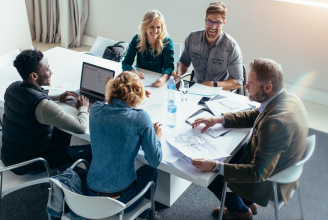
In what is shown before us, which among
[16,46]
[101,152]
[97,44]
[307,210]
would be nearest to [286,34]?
[97,44]

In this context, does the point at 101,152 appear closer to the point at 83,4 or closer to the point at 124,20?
the point at 124,20

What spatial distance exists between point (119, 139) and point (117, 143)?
0.03 metres

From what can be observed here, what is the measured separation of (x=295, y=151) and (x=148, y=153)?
87cm

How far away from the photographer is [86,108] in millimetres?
2270

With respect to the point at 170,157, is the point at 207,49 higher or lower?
higher

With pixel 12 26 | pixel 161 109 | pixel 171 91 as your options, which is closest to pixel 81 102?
pixel 161 109

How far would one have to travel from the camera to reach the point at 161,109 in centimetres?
235

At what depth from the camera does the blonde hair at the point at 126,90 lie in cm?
166

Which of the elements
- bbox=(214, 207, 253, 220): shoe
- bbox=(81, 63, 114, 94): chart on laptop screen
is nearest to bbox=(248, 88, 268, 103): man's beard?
bbox=(214, 207, 253, 220): shoe

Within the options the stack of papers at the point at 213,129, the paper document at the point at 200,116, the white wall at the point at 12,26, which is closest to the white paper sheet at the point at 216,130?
the stack of papers at the point at 213,129

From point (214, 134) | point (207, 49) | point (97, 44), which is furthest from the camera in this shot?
point (97, 44)

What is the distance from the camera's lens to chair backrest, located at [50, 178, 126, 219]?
1408 millimetres

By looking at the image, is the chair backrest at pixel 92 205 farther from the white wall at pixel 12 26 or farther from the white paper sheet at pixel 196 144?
the white wall at pixel 12 26

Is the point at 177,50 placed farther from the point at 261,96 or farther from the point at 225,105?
the point at 261,96
